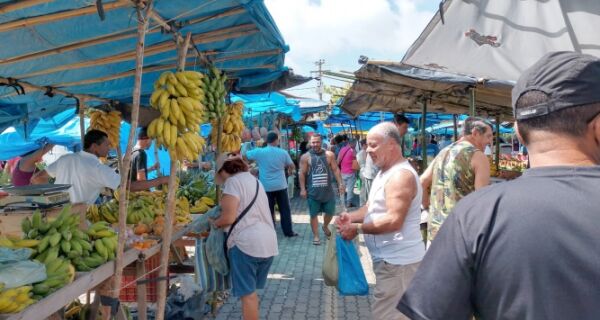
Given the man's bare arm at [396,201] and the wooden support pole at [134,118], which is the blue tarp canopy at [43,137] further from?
the man's bare arm at [396,201]

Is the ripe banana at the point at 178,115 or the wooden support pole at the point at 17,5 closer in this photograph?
the wooden support pole at the point at 17,5

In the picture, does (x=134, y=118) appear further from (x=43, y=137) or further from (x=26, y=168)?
(x=43, y=137)

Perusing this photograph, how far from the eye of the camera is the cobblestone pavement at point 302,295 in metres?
5.73

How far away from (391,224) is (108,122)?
5505 millimetres

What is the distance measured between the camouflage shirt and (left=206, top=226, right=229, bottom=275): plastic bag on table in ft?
6.82

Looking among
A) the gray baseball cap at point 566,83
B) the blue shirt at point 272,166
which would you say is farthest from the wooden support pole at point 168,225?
the blue shirt at point 272,166

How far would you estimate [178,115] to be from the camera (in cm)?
357

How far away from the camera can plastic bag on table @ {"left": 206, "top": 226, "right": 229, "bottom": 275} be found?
15.9 feet

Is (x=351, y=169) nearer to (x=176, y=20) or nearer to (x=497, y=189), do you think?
(x=176, y=20)

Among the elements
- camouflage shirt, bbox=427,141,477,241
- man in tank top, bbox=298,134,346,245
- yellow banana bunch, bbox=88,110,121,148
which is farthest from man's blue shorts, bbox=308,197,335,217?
camouflage shirt, bbox=427,141,477,241

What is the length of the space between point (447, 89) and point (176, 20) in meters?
4.26

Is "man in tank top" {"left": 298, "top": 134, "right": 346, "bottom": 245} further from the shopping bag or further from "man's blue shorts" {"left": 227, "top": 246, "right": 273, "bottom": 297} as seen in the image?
the shopping bag

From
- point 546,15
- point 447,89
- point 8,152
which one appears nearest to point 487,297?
point 546,15

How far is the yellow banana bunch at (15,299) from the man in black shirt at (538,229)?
2.06m
